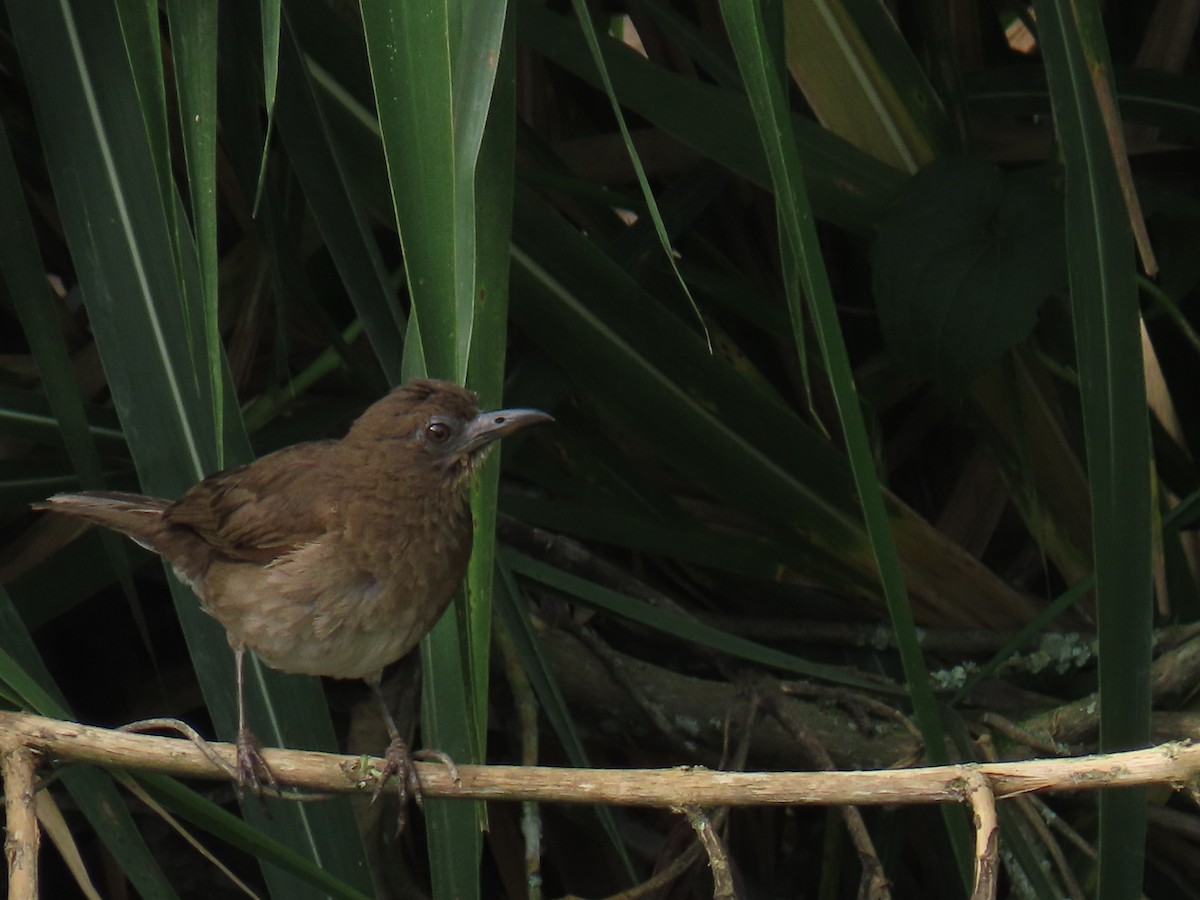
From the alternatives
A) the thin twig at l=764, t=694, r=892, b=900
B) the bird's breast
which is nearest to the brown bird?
the bird's breast

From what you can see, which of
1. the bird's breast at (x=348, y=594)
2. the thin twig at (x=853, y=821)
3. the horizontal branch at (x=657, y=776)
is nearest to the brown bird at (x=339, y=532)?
the bird's breast at (x=348, y=594)

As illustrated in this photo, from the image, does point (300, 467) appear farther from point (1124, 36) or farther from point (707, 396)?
point (1124, 36)

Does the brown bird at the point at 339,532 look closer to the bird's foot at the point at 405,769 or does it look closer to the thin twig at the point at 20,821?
the bird's foot at the point at 405,769

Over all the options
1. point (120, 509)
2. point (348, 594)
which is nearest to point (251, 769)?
point (348, 594)

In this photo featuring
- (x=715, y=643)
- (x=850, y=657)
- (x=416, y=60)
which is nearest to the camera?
(x=416, y=60)

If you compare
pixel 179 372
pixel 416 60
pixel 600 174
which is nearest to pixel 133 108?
pixel 179 372

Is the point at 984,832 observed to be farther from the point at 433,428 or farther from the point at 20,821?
the point at 433,428

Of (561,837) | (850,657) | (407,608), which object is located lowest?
(561,837)
